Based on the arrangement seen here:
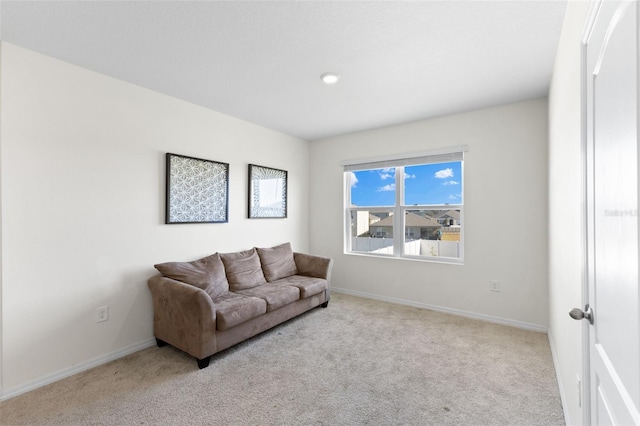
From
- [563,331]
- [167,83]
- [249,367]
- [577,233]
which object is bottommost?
[249,367]

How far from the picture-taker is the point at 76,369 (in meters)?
2.37

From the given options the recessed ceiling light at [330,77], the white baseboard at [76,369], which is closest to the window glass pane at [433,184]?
the recessed ceiling light at [330,77]

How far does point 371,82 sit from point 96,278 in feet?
9.60

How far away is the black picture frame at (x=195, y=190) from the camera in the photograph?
303 cm

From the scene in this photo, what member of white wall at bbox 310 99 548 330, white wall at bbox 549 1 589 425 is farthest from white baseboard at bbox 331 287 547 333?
white wall at bbox 549 1 589 425

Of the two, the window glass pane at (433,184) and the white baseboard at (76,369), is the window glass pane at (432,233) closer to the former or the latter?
the window glass pane at (433,184)

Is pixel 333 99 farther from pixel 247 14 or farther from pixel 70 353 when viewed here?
pixel 70 353

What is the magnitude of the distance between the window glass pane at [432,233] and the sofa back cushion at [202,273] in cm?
240

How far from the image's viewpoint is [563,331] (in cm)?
196

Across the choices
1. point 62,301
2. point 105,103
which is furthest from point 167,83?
point 62,301

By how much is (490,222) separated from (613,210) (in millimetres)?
2726

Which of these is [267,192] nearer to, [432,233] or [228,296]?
[228,296]

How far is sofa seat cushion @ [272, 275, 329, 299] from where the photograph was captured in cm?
338

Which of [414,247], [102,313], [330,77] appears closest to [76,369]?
[102,313]
